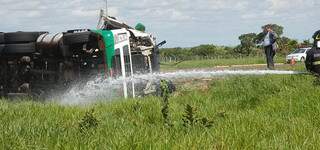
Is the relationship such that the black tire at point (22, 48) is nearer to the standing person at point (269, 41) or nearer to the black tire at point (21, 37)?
the black tire at point (21, 37)

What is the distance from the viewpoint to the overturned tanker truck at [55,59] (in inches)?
578

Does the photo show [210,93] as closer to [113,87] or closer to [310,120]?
[113,87]

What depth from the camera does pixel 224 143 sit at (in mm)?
5992

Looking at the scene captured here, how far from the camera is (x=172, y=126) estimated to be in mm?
7316

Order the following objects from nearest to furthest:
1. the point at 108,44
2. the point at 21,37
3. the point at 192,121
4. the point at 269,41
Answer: the point at 192,121 → the point at 108,44 → the point at 21,37 → the point at 269,41

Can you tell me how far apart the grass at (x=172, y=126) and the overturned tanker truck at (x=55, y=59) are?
3.83 meters

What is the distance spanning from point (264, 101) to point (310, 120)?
243 centimetres

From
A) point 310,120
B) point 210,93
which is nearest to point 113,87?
point 210,93

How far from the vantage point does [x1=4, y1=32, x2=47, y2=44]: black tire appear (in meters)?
14.9

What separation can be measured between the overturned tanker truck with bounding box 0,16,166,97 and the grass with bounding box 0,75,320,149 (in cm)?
383

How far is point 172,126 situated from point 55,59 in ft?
26.5

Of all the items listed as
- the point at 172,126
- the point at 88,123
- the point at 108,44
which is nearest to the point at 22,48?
the point at 108,44

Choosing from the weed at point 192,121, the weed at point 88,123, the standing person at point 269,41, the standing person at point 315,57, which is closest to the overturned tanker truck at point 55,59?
the standing person at point 315,57

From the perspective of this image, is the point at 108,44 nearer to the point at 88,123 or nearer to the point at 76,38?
the point at 76,38
